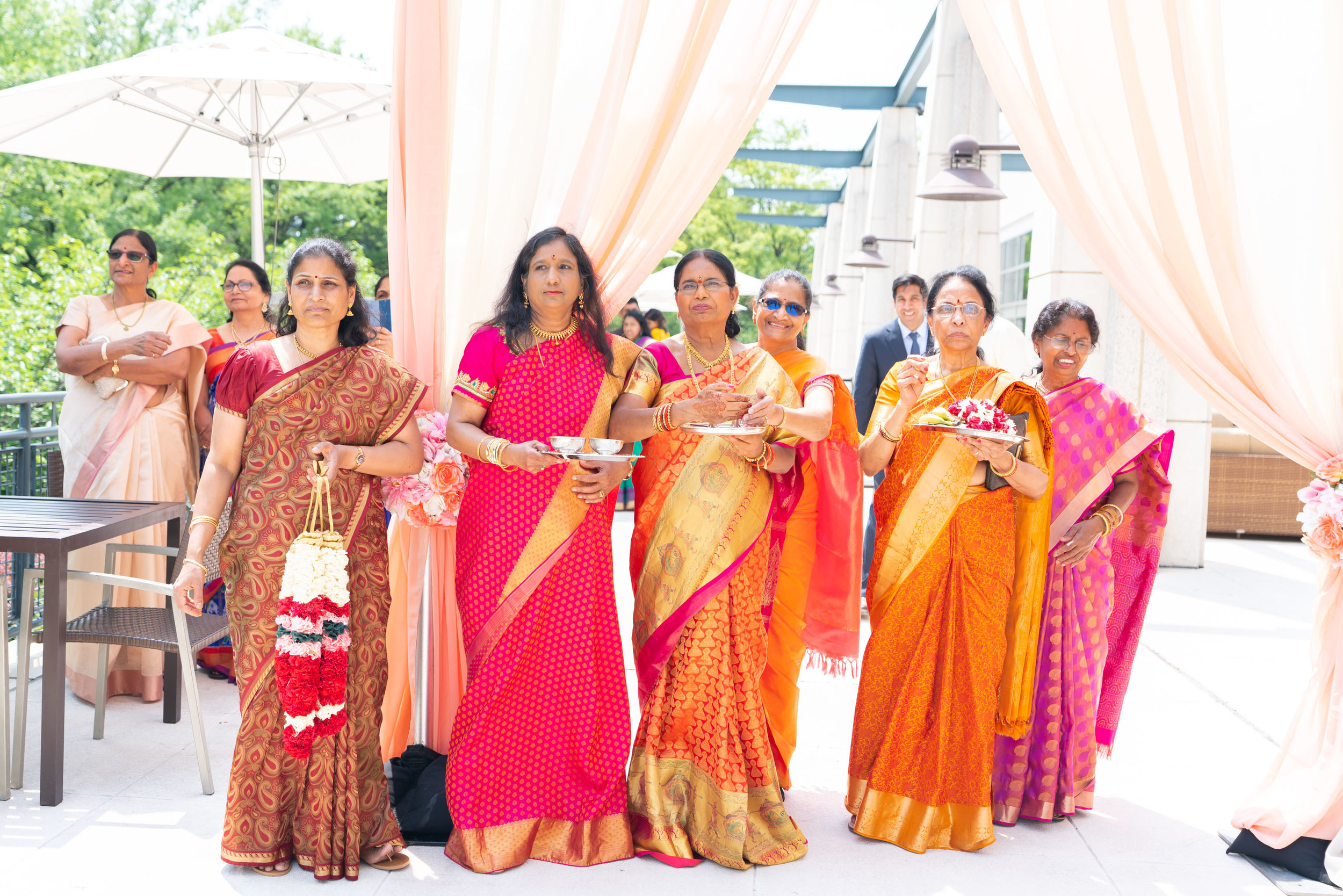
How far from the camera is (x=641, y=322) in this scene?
10.4m

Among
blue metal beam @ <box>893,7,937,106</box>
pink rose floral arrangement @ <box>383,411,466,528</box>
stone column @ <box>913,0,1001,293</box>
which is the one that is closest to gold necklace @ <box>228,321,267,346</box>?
pink rose floral arrangement @ <box>383,411,466,528</box>

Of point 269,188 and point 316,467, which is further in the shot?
point 269,188

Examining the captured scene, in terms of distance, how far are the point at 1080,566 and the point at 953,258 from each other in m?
7.95

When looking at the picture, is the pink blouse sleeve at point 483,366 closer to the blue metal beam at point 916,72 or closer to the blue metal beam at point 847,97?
the blue metal beam at point 916,72

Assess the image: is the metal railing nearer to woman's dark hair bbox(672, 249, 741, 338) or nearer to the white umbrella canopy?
woman's dark hair bbox(672, 249, 741, 338)

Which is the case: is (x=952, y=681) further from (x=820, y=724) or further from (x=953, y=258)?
(x=953, y=258)

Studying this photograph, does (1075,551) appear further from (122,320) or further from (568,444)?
(122,320)

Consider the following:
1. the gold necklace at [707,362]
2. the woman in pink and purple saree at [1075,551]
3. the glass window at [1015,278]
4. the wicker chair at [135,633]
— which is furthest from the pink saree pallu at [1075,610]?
the glass window at [1015,278]

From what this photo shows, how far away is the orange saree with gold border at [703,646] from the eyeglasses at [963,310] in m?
0.57

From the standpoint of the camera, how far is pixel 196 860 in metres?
3.03

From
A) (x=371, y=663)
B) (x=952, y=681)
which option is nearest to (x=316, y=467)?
(x=371, y=663)

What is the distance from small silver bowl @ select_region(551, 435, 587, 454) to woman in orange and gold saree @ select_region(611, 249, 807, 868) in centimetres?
29

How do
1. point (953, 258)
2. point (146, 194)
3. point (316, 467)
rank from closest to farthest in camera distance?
1. point (316, 467)
2. point (953, 258)
3. point (146, 194)

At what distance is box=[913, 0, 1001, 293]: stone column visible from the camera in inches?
426
